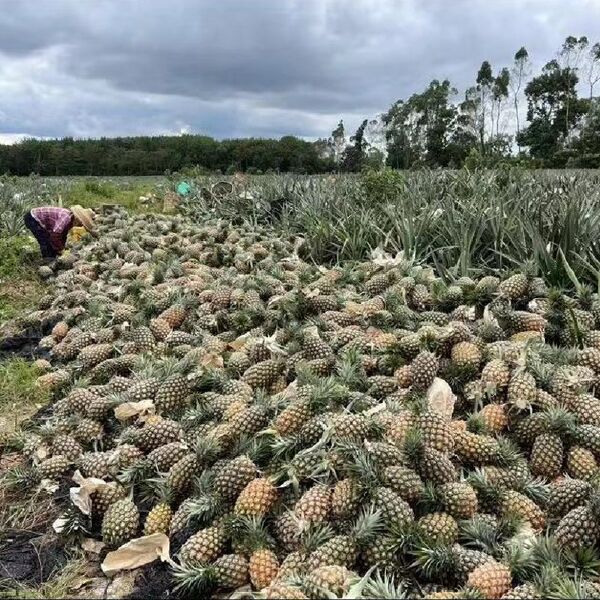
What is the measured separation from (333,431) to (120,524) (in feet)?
2.57

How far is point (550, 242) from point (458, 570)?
9.27 ft

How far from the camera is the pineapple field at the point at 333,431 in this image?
194 cm

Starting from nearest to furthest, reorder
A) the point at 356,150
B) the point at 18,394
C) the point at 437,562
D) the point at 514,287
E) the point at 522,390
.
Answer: the point at 437,562
the point at 522,390
the point at 514,287
the point at 18,394
the point at 356,150

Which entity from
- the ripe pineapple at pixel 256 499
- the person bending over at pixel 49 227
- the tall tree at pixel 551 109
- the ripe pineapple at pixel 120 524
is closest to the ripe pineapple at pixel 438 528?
the ripe pineapple at pixel 256 499

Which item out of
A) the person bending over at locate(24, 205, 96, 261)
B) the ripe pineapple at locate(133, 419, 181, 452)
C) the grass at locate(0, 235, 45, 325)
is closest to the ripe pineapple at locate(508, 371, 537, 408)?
the ripe pineapple at locate(133, 419, 181, 452)

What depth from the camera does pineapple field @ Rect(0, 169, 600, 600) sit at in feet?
6.37

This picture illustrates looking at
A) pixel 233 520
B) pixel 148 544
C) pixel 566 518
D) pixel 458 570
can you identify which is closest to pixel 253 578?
pixel 233 520

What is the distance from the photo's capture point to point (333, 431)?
223 centimetres

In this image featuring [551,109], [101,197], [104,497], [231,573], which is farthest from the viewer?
[551,109]

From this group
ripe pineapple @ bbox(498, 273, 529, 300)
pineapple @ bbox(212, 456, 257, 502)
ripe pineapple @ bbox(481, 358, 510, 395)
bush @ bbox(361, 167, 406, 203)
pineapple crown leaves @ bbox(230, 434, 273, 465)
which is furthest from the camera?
bush @ bbox(361, 167, 406, 203)

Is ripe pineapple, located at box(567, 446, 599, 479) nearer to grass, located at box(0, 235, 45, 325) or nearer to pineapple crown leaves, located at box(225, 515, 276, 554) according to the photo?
pineapple crown leaves, located at box(225, 515, 276, 554)

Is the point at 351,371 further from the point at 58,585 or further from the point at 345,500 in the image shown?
the point at 58,585

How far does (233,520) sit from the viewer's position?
2092 mm

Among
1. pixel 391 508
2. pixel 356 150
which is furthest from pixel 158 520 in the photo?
pixel 356 150
